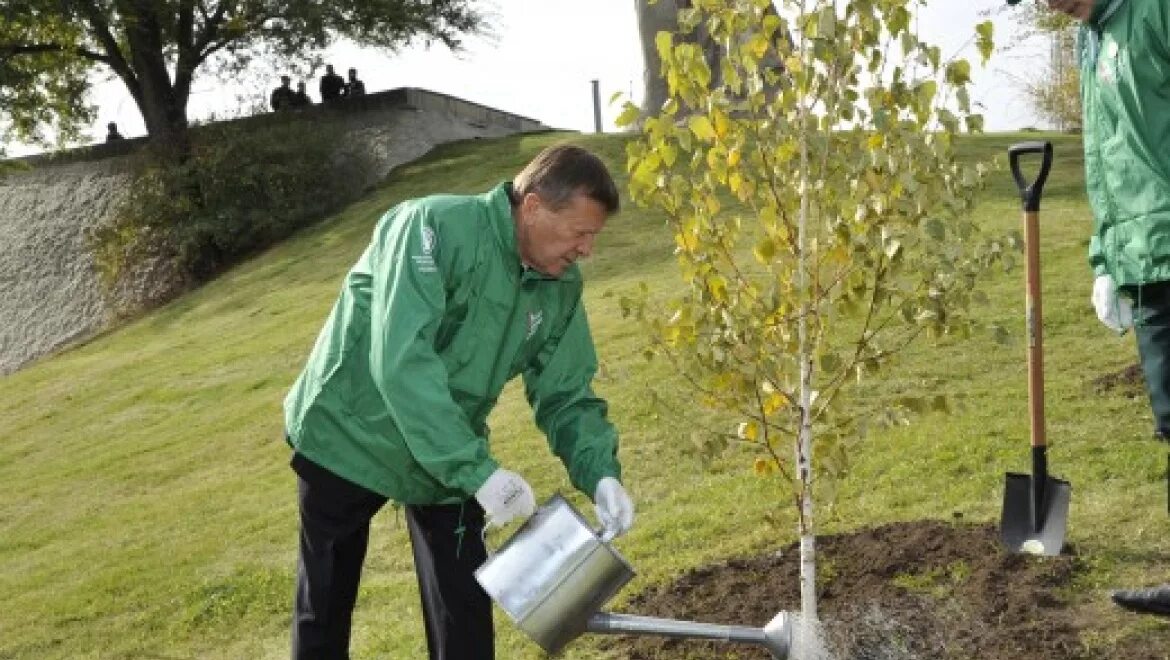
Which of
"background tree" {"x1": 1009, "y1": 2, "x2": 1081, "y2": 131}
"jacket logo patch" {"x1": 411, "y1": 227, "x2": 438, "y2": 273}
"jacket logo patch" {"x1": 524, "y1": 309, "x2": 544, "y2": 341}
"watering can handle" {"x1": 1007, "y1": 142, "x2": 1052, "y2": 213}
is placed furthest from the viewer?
"background tree" {"x1": 1009, "y1": 2, "x2": 1081, "y2": 131}

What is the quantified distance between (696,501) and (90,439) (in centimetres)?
822

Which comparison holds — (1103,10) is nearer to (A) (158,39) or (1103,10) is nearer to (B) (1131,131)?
(B) (1131,131)

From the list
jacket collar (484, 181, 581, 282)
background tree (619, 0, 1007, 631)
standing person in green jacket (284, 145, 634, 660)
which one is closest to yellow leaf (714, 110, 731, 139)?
background tree (619, 0, 1007, 631)

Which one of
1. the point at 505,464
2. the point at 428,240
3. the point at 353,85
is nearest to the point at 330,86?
the point at 353,85

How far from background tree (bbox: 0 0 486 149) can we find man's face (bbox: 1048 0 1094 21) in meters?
19.7

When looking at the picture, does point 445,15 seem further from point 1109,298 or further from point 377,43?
point 1109,298

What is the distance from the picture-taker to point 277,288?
1848 centimetres

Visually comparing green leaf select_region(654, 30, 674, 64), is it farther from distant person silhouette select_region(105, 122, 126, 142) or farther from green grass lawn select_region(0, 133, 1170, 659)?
distant person silhouette select_region(105, 122, 126, 142)

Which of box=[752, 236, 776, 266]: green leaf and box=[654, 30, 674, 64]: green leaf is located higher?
box=[654, 30, 674, 64]: green leaf

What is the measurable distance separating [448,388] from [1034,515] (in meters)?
2.40

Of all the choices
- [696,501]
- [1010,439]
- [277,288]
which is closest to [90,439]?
[277,288]

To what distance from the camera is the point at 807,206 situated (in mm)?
4074

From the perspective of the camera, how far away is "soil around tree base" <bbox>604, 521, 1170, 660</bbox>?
4059 mm

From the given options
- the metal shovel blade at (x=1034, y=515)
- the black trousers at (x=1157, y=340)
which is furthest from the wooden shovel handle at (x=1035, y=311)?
the black trousers at (x=1157, y=340)
